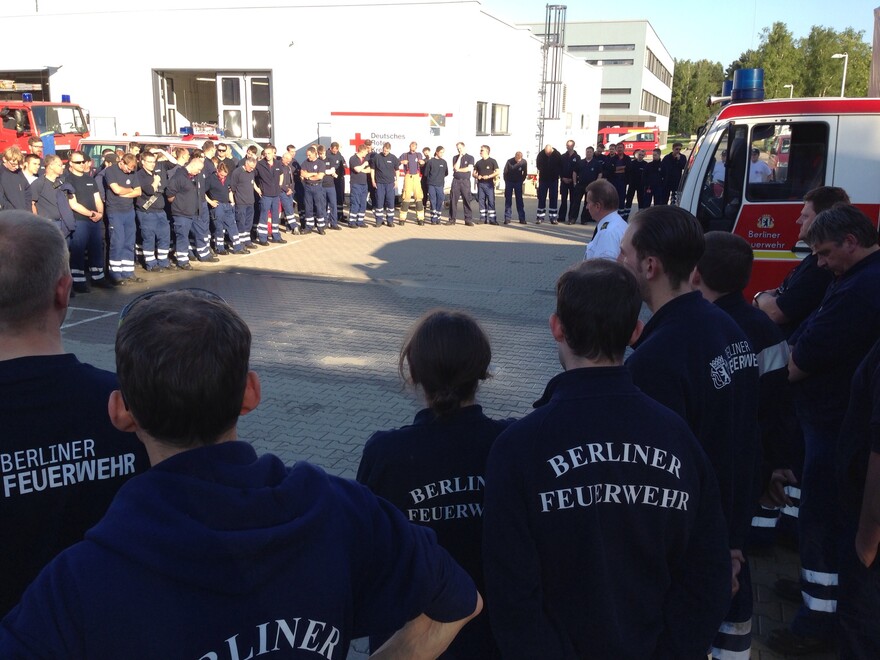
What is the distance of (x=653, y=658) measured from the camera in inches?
80.3

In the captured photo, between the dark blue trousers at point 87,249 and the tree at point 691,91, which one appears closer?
the dark blue trousers at point 87,249

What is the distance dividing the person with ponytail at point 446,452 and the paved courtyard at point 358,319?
5.43ft

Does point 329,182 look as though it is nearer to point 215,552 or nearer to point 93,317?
point 93,317

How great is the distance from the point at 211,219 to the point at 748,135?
32.3ft

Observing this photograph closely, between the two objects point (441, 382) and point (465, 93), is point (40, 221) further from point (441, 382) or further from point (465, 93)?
point (465, 93)

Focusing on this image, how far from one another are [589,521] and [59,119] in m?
22.9

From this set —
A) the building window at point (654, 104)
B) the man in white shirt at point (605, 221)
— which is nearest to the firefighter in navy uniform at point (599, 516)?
the man in white shirt at point (605, 221)

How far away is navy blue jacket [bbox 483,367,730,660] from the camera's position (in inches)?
75.0

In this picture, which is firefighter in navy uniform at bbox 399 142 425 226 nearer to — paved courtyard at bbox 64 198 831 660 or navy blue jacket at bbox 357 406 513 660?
paved courtyard at bbox 64 198 831 660

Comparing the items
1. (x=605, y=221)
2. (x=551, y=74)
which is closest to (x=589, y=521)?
(x=605, y=221)

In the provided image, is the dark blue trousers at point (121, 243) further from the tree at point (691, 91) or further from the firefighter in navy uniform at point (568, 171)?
the tree at point (691, 91)

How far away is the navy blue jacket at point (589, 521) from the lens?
6.25ft

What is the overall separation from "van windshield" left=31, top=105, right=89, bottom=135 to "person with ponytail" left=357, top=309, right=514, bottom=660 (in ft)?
70.9

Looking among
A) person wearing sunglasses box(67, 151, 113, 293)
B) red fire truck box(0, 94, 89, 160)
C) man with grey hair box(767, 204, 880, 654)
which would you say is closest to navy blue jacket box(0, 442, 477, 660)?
man with grey hair box(767, 204, 880, 654)
